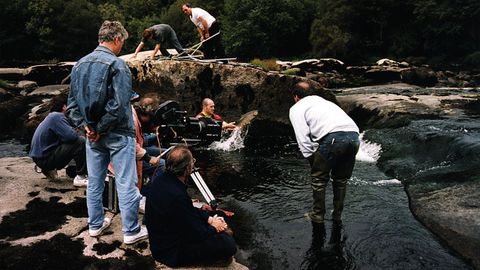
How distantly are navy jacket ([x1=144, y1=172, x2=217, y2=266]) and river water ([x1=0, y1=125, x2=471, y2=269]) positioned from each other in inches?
44.9

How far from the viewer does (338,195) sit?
6.17 metres

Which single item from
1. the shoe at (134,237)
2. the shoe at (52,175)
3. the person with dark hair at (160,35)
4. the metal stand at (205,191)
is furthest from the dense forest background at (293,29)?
the shoe at (134,237)

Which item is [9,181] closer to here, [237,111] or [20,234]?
[20,234]

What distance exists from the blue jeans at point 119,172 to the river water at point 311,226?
5.14 feet

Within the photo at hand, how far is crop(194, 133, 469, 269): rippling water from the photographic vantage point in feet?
17.4

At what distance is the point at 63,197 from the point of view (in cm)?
647

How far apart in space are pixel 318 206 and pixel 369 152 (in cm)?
566

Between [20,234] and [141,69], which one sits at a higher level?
[141,69]

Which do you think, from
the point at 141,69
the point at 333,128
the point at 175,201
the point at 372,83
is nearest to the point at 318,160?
the point at 333,128

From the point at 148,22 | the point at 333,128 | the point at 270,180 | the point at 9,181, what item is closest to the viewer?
the point at 333,128

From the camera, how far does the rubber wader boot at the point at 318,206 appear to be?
238 inches

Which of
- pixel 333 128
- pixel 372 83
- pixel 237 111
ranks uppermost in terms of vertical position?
pixel 333 128

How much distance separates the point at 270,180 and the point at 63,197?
422cm

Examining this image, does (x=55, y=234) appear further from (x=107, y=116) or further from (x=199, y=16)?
(x=199, y=16)
